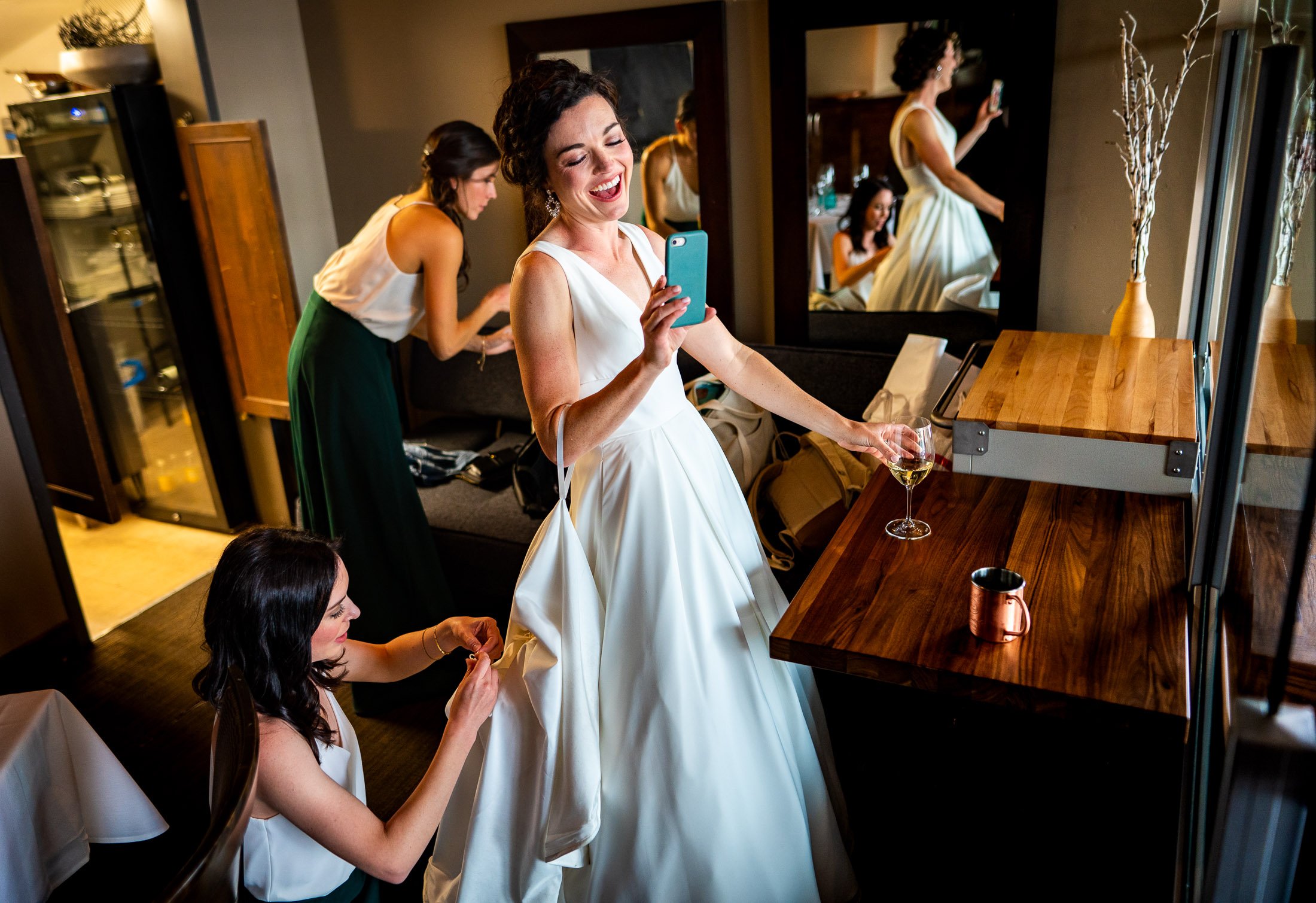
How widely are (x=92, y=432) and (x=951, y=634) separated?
3442mm

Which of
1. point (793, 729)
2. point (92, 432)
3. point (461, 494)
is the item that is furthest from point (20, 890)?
point (92, 432)

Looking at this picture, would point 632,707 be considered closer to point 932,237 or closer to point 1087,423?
point 1087,423

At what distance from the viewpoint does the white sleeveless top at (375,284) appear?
8.30ft

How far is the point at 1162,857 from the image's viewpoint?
1905mm

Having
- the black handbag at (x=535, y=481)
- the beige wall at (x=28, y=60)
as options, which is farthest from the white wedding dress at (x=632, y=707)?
the beige wall at (x=28, y=60)

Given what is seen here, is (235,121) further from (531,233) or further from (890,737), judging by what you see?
(890,737)

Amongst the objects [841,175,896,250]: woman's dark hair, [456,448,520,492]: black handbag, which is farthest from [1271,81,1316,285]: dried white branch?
[456,448,520,492]: black handbag

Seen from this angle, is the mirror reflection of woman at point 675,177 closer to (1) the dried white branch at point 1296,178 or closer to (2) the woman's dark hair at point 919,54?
(2) the woman's dark hair at point 919,54

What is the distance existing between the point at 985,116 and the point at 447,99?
193cm

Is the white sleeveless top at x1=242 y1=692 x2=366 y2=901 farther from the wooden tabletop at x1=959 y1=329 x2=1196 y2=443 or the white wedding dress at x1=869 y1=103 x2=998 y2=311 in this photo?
the white wedding dress at x1=869 y1=103 x2=998 y2=311

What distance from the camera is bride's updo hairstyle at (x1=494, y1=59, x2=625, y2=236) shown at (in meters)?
1.64

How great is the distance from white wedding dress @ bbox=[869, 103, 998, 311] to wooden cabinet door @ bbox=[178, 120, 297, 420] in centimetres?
204

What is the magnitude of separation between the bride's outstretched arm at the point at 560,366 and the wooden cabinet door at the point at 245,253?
6.09ft

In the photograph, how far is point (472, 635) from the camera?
164 centimetres
